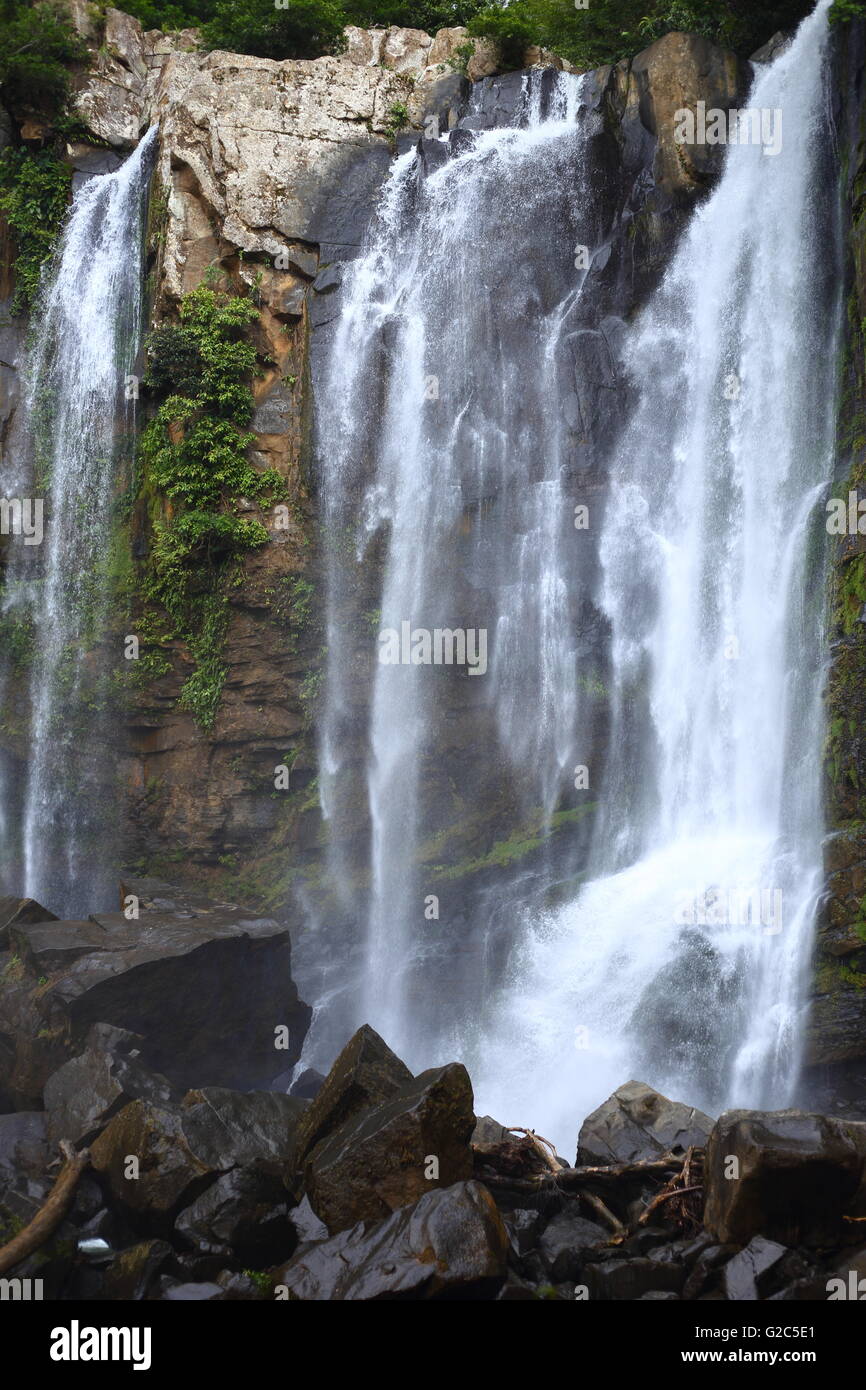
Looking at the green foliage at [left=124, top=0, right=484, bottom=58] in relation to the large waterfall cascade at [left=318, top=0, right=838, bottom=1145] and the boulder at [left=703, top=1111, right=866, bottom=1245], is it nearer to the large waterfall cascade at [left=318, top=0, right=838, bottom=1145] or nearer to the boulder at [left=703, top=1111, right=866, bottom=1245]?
the large waterfall cascade at [left=318, top=0, right=838, bottom=1145]

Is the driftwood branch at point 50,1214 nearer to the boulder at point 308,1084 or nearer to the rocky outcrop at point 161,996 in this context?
the rocky outcrop at point 161,996

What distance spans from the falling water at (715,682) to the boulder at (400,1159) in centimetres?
428

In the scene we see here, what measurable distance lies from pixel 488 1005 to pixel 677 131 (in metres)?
13.3

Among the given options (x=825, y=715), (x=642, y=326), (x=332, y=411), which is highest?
(x=642, y=326)

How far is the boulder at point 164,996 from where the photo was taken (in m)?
10.5

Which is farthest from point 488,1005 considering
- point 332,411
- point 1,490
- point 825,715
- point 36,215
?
point 36,215

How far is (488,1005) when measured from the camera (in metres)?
13.4

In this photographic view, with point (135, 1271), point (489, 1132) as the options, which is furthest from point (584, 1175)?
point (135, 1271)

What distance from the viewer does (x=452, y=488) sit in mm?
17125

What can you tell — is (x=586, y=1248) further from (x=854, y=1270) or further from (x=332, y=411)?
(x=332, y=411)

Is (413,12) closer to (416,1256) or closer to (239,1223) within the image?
(239,1223)

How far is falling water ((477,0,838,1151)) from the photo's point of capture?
37.8 feet

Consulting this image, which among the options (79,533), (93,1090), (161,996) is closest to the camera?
(93,1090)

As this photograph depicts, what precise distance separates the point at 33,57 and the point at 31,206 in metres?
2.95
